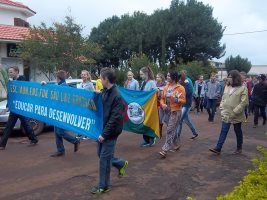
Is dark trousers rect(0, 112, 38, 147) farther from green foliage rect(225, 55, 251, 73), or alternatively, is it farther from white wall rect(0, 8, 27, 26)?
green foliage rect(225, 55, 251, 73)

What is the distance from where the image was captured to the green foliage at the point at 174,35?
4225 centimetres

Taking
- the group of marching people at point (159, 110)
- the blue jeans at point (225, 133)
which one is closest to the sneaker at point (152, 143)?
the group of marching people at point (159, 110)

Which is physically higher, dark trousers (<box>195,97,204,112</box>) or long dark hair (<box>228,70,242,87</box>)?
long dark hair (<box>228,70,242,87</box>)

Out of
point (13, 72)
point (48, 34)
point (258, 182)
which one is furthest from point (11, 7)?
point (258, 182)

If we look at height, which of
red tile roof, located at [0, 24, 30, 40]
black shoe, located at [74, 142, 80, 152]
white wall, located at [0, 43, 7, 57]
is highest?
red tile roof, located at [0, 24, 30, 40]

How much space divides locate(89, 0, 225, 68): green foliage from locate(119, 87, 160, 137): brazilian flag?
30960mm

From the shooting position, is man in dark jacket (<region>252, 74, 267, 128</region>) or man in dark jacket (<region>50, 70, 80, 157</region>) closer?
man in dark jacket (<region>50, 70, 80, 157</region>)

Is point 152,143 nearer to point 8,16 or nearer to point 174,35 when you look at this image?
point 8,16

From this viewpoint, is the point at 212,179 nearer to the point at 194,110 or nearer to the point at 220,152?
the point at 220,152

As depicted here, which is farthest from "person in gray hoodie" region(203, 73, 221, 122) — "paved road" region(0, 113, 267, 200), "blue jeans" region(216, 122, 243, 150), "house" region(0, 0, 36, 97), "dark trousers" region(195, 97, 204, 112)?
"house" region(0, 0, 36, 97)

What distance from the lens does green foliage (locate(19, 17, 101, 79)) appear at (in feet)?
67.4

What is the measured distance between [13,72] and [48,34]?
38.8ft

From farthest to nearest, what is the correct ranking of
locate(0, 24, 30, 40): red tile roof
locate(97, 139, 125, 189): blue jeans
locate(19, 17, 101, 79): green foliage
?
locate(0, 24, 30, 40): red tile roof, locate(19, 17, 101, 79): green foliage, locate(97, 139, 125, 189): blue jeans

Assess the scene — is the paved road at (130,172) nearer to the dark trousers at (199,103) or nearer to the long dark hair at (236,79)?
the long dark hair at (236,79)
